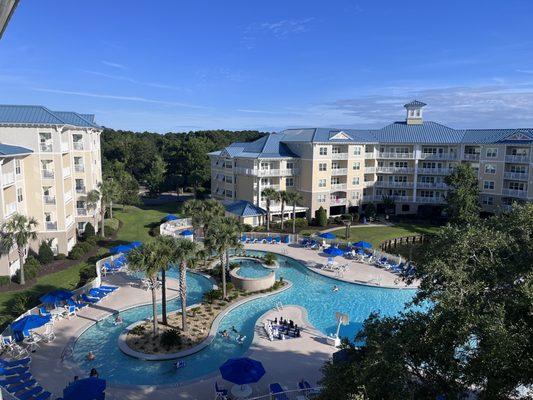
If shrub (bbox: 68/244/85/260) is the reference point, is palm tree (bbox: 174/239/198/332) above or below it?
above

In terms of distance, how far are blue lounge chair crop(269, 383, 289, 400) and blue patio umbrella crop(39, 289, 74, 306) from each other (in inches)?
642

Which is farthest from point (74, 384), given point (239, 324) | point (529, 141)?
point (529, 141)

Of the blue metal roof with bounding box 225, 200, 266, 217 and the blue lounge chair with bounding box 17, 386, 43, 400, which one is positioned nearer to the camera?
the blue lounge chair with bounding box 17, 386, 43, 400

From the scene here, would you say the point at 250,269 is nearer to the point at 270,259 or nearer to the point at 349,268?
the point at 270,259

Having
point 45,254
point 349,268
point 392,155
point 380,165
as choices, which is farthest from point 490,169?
point 45,254

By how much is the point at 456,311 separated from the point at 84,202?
44.2m

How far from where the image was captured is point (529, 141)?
52406 millimetres

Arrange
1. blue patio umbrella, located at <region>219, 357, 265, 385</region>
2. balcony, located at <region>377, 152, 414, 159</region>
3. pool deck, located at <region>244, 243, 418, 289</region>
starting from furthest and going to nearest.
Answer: balcony, located at <region>377, 152, 414, 159</region> < pool deck, located at <region>244, 243, 418, 289</region> < blue patio umbrella, located at <region>219, 357, 265, 385</region>

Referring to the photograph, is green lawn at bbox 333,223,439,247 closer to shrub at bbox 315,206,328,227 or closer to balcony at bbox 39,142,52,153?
shrub at bbox 315,206,328,227

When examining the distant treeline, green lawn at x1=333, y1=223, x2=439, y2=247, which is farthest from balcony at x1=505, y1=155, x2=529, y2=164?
the distant treeline

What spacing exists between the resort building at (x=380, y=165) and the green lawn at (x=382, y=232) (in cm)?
608

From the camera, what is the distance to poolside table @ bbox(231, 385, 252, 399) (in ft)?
62.6

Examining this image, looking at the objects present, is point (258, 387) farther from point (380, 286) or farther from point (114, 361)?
point (380, 286)

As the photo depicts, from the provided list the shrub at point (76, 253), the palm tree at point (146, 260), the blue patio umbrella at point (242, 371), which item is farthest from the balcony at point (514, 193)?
the shrub at point (76, 253)
